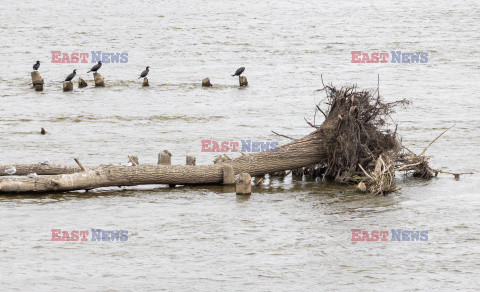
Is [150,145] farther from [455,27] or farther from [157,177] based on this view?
[455,27]

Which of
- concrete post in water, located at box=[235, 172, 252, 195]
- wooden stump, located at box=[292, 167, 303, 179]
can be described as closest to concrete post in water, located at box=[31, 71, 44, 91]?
wooden stump, located at box=[292, 167, 303, 179]

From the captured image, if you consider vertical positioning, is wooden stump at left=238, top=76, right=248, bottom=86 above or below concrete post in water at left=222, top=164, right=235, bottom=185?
above

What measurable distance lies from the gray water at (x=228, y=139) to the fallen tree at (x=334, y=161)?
13.5 inches

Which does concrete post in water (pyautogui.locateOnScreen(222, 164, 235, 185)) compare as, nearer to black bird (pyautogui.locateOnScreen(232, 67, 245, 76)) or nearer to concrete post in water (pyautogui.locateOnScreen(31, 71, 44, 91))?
black bird (pyautogui.locateOnScreen(232, 67, 245, 76))

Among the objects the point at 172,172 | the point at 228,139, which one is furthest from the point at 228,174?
the point at 228,139

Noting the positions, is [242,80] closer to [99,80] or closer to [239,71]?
[239,71]

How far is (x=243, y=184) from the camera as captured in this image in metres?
16.5

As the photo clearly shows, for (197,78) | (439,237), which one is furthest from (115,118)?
(439,237)

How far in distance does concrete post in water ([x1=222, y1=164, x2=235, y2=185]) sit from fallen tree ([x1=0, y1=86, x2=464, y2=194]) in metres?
0.10

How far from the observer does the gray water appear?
41.4 ft

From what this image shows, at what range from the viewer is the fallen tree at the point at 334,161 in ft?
54.6

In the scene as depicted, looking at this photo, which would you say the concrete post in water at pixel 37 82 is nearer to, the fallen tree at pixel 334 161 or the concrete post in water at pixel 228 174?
the fallen tree at pixel 334 161

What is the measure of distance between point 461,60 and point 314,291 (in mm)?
27903

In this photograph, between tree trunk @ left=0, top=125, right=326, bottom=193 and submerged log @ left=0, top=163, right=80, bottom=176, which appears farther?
submerged log @ left=0, top=163, right=80, bottom=176
